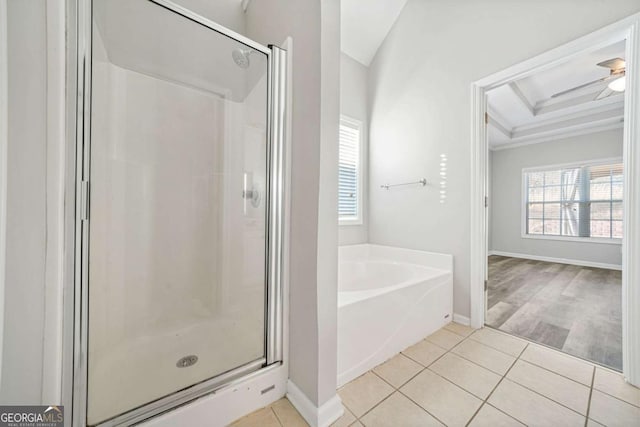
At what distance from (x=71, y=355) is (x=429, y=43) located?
127 inches

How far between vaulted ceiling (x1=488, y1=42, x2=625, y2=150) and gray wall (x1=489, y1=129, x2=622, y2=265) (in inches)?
8.0

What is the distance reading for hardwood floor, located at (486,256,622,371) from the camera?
162cm

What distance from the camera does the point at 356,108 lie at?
2734 mm

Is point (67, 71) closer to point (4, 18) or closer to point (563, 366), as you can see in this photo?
point (4, 18)

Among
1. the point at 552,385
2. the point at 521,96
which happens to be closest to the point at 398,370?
the point at 552,385

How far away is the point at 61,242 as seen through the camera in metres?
0.74

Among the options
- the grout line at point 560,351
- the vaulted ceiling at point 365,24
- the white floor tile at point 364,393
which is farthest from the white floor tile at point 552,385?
the vaulted ceiling at point 365,24

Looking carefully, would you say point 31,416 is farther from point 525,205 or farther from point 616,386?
point 525,205

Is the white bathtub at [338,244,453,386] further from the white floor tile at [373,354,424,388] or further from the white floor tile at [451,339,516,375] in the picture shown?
the white floor tile at [451,339,516,375]

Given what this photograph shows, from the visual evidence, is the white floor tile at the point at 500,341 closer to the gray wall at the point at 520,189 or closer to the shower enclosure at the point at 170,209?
the shower enclosure at the point at 170,209

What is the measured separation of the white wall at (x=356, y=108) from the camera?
2605mm

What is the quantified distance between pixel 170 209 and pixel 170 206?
0.07ft

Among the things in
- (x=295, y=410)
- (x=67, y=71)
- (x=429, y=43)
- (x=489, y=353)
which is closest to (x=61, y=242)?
(x=67, y=71)

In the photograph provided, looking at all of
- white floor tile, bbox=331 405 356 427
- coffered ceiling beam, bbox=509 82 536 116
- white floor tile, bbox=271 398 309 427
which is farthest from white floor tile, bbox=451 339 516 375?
coffered ceiling beam, bbox=509 82 536 116
